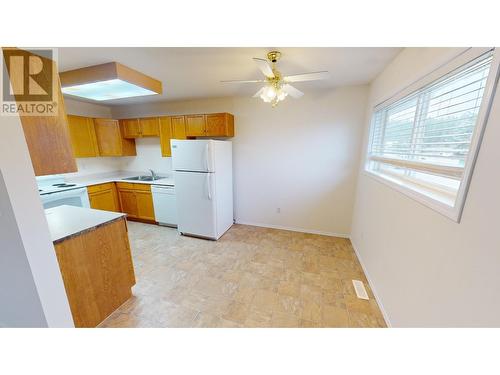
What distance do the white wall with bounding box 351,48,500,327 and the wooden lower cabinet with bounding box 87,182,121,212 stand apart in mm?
Answer: 4417

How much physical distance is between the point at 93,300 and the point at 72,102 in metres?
3.76

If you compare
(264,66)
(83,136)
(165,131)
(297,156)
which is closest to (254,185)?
(297,156)

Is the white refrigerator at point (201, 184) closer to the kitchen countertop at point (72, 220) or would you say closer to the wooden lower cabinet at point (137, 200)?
the wooden lower cabinet at point (137, 200)

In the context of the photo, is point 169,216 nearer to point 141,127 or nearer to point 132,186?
point 132,186

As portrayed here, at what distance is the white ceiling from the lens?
1.58m

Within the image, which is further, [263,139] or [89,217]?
[263,139]

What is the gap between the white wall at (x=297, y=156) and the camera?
276 centimetres

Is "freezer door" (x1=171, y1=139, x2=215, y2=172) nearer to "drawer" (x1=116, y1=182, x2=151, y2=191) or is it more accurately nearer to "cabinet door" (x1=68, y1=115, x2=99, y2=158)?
"drawer" (x1=116, y1=182, x2=151, y2=191)

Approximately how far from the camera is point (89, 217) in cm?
157

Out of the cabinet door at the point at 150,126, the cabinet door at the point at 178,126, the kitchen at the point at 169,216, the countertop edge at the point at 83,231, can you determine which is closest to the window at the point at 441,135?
the kitchen at the point at 169,216

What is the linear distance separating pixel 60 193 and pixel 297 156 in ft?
12.4

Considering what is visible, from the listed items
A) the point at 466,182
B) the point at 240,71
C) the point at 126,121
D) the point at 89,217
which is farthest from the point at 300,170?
the point at 126,121

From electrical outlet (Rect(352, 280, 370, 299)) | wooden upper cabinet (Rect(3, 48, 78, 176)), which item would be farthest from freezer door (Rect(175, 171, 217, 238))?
electrical outlet (Rect(352, 280, 370, 299))

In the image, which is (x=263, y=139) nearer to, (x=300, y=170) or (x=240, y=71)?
(x=300, y=170)
